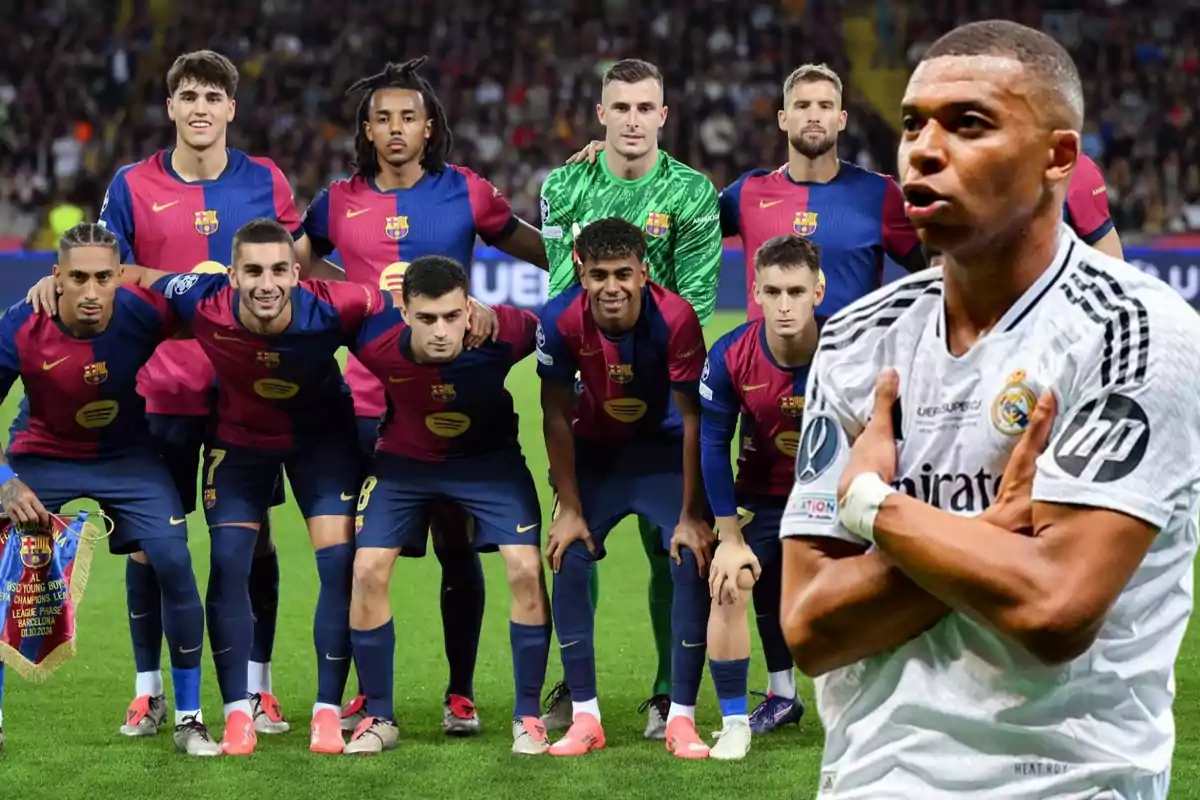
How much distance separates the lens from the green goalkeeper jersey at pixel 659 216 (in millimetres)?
6395

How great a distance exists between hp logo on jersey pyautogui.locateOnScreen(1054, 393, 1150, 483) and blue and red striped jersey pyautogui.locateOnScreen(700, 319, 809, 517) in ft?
12.8

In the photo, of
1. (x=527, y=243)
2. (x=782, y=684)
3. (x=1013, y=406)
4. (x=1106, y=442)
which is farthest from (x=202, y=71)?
(x=1106, y=442)

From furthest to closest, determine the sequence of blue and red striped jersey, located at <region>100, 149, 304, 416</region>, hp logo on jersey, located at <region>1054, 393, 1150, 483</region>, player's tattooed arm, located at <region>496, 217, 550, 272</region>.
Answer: player's tattooed arm, located at <region>496, 217, 550, 272</region> → blue and red striped jersey, located at <region>100, 149, 304, 416</region> → hp logo on jersey, located at <region>1054, 393, 1150, 483</region>

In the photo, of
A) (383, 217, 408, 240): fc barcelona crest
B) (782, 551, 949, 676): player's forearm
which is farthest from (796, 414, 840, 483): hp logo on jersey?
(383, 217, 408, 240): fc barcelona crest

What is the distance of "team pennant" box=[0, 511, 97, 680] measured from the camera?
19.5 ft

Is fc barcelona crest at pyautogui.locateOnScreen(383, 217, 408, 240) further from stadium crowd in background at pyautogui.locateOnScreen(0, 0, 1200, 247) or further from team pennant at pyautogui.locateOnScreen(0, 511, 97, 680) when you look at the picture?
stadium crowd in background at pyautogui.locateOnScreen(0, 0, 1200, 247)

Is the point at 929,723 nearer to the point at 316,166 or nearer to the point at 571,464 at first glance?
the point at 571,464

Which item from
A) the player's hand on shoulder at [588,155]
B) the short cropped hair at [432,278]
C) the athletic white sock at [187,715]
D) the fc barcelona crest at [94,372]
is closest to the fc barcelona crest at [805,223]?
the player's hand on shoulder at [588,155]

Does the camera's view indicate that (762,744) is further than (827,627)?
Yes

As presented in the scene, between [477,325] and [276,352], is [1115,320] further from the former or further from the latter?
[276,352]

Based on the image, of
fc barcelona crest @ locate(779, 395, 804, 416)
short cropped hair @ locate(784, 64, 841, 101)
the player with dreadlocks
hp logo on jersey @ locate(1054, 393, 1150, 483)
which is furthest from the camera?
the player with dreadlocks

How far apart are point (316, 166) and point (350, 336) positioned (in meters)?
17.9

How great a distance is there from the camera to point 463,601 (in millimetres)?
6594

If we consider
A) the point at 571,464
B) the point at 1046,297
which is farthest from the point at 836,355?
the point at 571,464
